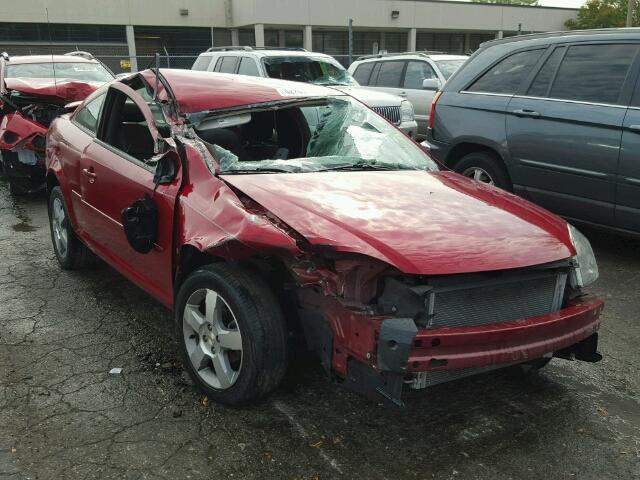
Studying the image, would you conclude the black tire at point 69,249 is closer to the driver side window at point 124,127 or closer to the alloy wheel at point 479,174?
the driver side window at point 124,127

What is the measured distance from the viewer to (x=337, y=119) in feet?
14.0

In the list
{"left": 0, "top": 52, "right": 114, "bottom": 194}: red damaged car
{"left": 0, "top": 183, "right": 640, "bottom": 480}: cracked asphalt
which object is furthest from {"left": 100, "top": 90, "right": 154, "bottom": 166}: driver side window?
{"left": 0, "top": 52, "right": 114, "bottom": 194}: red damaged car

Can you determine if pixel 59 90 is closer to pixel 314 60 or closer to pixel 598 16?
pixel 314 60

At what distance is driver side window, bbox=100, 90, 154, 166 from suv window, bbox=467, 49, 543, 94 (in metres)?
3.59

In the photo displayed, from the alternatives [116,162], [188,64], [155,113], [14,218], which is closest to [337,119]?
[155,113]

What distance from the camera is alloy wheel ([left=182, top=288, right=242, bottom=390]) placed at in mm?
2955

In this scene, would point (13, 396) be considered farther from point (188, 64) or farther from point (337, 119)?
point (188, 64)

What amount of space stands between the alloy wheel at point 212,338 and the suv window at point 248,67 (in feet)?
24.3

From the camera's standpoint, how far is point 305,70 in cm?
1020

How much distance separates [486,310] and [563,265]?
53 cm

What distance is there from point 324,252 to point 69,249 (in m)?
3.12

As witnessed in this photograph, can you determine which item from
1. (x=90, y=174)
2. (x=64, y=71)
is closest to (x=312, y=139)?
(x=90, y=174)

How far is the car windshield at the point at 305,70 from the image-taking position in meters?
10.0

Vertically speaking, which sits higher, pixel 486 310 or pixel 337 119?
pixel 337 119
